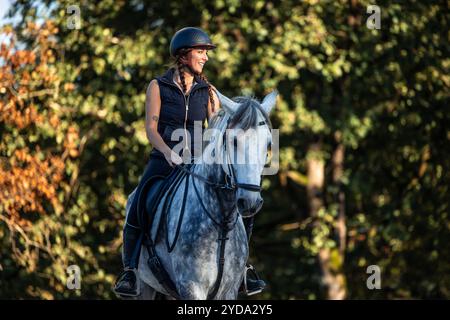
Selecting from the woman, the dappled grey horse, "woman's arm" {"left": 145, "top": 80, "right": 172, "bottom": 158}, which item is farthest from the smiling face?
the dappled grey horse

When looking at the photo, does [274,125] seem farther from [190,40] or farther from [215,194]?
[215,194]

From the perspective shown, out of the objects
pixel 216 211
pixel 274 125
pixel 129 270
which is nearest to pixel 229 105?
pixel 216 211

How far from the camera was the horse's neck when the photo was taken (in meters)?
8.91

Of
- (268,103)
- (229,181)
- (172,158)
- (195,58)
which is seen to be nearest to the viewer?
(229,181)

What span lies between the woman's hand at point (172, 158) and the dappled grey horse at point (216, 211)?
143 mm

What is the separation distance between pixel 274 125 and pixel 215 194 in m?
11.1

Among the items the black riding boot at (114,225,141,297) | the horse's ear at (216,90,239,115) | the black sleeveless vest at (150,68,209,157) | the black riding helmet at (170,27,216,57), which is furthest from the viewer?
the black riding boot at (114,225,141,297)

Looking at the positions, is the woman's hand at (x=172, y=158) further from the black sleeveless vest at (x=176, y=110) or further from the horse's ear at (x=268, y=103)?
the horse's ear at (x=268, y=103)

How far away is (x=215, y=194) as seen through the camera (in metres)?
9.02

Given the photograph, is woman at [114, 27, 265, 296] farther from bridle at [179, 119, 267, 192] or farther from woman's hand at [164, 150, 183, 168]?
bridle at [179, 119, 267, 192]

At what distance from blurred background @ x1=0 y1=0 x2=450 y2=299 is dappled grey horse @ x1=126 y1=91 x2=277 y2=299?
7.96m
